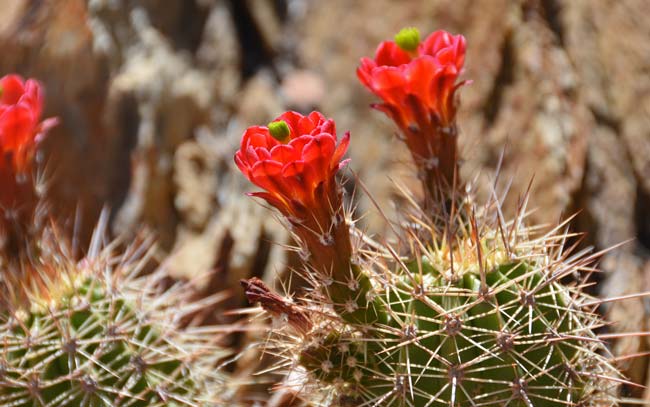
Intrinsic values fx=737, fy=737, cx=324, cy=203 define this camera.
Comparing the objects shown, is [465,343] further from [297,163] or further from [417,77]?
[417,77]

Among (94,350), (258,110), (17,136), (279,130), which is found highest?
(279,130)

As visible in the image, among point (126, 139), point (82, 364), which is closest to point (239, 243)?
point (126, 139)

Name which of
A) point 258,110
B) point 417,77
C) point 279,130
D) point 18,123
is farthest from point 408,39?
point 258,110

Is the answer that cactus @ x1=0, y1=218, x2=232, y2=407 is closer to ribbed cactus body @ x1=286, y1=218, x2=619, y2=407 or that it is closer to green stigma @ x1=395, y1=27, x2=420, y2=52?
ribbed cactus body @ x1=286, y1=218, x2=619, y2=407

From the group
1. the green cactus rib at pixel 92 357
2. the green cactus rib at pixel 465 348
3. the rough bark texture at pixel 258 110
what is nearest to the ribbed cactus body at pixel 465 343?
the green cactus rib at pixel 465 348

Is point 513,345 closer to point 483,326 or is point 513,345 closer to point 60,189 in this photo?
point 483,326
